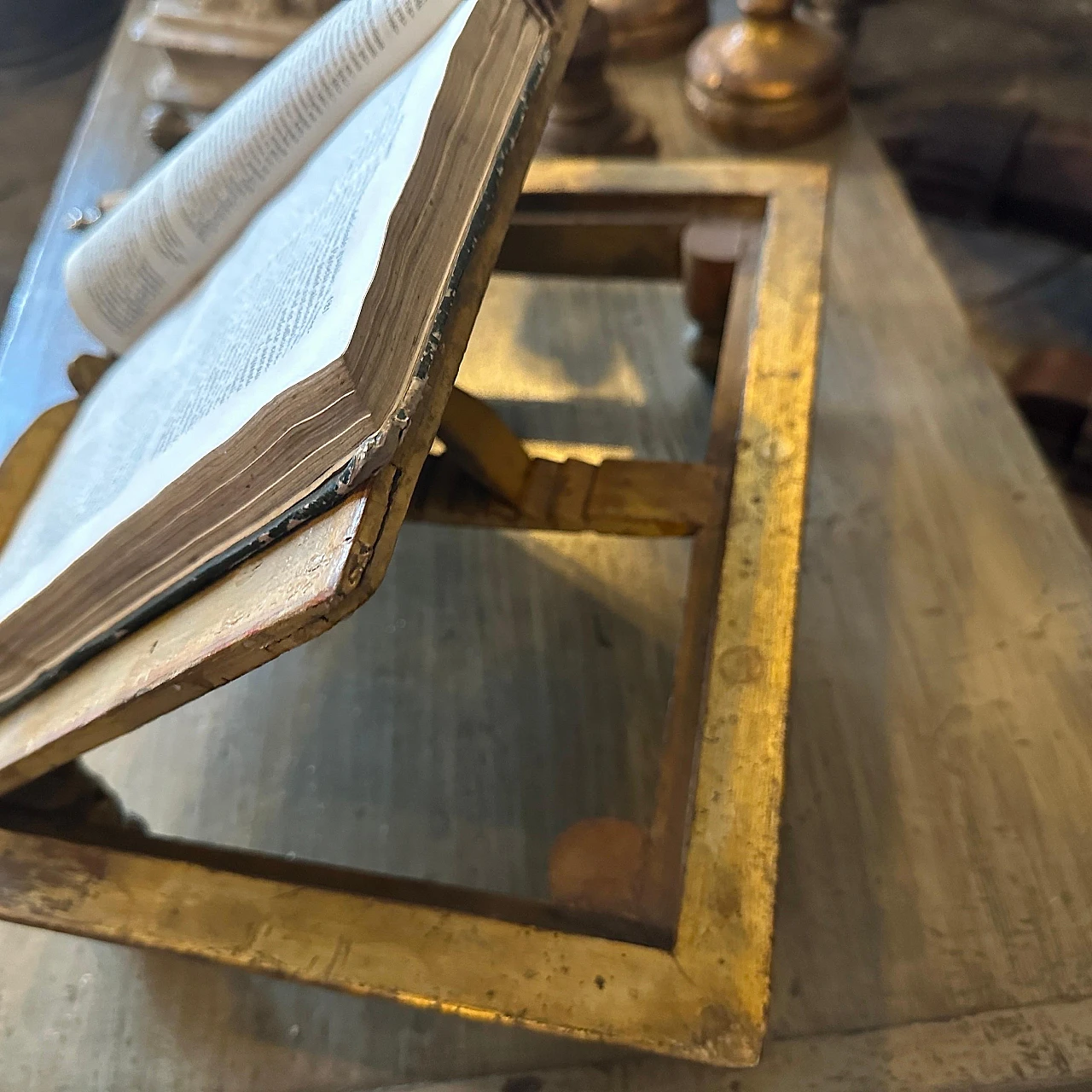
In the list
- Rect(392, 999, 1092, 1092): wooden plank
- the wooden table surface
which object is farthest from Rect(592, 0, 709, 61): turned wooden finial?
Rect(392, 999, 1092, 1092): wooden plank

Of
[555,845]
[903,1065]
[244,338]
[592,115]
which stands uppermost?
[244,338]

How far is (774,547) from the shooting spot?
0.54 m

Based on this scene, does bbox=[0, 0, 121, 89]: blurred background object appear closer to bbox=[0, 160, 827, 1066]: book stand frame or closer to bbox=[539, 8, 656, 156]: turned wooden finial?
bbox=[539, 8, 656, 156]: turned wooden finial

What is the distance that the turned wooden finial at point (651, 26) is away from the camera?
46.7 inches

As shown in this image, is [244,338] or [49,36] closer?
[244,338]

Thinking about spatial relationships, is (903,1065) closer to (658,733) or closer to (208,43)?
(658,733)

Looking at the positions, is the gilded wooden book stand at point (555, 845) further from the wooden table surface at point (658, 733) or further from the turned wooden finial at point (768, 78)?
the turned wooden finial at point (768, 78)

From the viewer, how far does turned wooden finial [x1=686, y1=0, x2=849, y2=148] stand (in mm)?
1020

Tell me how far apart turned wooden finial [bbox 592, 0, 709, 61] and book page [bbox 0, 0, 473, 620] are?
32.9 inches

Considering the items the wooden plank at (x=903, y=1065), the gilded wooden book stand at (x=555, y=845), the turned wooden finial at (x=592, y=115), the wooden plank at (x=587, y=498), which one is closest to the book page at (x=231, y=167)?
the gilded wooden book stand at (x=555, y=845)

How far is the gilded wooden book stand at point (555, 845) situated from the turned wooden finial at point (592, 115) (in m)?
0.52

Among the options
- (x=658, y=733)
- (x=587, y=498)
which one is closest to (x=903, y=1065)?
(x=658, y=733)

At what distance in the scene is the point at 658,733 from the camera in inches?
30.0

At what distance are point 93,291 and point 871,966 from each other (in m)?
0.73
